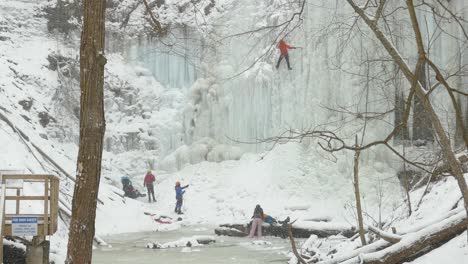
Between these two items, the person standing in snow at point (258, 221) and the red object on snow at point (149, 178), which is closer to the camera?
the person standing in snow at point (258, 221)

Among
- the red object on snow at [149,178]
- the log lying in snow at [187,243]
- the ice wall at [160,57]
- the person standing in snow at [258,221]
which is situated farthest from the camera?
the ice wall at [160,57]

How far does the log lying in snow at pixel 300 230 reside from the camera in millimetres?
15670

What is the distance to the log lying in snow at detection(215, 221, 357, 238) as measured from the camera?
15.7 metres

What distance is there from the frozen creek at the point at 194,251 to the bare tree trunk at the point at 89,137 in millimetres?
7657

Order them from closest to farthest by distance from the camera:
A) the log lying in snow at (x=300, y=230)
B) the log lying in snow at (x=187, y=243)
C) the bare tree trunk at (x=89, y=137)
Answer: the bare tree trunk at (x=89, y=137) → the log lying in snow at (x=187, y=243) → the log lying in snow at (x=300, y=230)

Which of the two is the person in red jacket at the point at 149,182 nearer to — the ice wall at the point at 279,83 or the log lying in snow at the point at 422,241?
the ice wall at the point at 279,83

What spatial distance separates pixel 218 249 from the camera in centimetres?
1477

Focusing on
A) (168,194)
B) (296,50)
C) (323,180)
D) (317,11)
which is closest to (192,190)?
(168,194)

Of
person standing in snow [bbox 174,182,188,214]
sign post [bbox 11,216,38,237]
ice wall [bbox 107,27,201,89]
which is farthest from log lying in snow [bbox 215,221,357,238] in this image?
ice wall [bbox 107,27,201,89]

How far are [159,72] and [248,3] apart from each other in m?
4.93

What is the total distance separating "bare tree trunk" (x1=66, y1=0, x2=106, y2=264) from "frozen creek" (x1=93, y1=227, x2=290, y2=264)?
25.1ft

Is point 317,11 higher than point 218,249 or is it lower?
higher

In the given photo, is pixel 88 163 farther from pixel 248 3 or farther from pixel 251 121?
pixel 248 3

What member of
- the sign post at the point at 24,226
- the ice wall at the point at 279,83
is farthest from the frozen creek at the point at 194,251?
the ice wall at the point at 279,83
